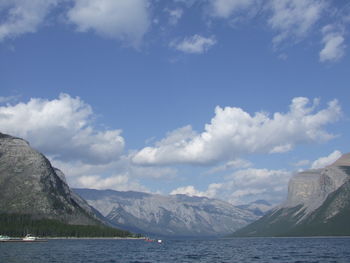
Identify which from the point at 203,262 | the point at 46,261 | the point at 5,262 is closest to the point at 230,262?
the point at 203,262

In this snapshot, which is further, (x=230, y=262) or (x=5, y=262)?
(x=230, y=262)

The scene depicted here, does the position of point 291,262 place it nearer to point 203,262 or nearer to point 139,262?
point 203,262

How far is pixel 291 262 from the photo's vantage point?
150250 millimetres

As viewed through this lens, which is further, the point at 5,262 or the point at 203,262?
the point at 203,262

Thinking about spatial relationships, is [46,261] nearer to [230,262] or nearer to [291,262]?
[230,262]

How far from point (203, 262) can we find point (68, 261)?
44777 millimetres

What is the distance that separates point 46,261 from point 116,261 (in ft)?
75.7

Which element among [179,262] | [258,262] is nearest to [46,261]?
[179,262]

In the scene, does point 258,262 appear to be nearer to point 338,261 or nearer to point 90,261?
point 338,261

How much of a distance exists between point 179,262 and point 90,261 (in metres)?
29.8

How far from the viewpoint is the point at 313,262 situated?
486 ft


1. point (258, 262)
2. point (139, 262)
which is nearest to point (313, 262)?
point (258, 262)

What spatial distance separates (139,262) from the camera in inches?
6097

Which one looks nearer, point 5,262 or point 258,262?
point 5,262
